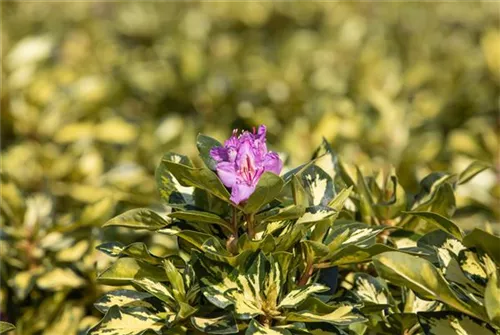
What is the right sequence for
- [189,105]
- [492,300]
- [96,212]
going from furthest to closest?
[189,105] → [96,212] → [492,300]

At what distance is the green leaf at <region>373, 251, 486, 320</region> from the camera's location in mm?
1267

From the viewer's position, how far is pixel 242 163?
1317 mm

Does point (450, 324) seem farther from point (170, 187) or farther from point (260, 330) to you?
point (170, 187)

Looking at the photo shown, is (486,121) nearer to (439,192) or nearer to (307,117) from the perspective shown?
(307,117)

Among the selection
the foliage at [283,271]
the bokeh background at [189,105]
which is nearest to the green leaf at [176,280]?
the foliage at [283,271]

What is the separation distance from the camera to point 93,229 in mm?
2025

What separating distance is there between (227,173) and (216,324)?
0.26 meters

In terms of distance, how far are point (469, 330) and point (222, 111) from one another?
6.19 feet

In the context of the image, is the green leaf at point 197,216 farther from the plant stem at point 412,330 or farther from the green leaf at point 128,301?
the plant stem at point 412,330

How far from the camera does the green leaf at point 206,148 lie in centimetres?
135

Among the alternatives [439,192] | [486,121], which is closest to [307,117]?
[486,121]

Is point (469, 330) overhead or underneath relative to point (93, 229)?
underneath

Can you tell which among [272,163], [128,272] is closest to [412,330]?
[272,163]

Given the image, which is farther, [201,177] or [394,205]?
[394,205]
